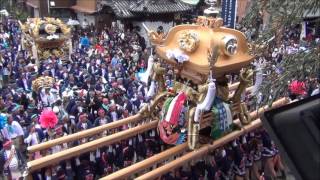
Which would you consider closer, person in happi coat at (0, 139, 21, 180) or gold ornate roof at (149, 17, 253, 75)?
gold ornate roof at (149, 17, 253, 75)

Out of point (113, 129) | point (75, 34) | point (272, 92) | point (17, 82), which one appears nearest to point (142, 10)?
point (75, 34)

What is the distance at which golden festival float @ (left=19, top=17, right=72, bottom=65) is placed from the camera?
16828 millimetres

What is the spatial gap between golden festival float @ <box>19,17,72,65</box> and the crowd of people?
0.42m

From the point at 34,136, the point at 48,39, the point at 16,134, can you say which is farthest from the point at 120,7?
the point at 34,136

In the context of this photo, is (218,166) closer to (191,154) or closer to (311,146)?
(191,154)

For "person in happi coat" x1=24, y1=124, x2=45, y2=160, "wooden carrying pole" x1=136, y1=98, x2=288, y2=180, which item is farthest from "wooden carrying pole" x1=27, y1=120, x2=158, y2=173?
"person in happi coat" x1=24, y1=124, x2=45, y2=160

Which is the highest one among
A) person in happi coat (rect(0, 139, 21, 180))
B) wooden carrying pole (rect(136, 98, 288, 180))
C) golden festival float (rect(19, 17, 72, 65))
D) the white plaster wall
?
the white plaster wall

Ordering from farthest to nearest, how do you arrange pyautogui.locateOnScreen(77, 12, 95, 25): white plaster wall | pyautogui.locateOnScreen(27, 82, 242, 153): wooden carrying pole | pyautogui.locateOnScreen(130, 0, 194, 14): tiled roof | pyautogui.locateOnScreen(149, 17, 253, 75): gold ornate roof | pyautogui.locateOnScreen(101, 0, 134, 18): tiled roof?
1. pyautogui.locateOnScreen(77, 12, 95, 25): white plaster wall
2. pyautogui.locateOnScreen(101, 0, 134, 18): tiled roof
3. pyautogui.locateOnScreen(130, 0, 194, 14): tiled roof
4. pyautogui.locateOnScreen(149, 17, 253, 75): gold ornate roof
5. pyautogui.locateOnScreen(27, 82, 242, 153): wooden carrying pole

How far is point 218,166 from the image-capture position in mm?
7941

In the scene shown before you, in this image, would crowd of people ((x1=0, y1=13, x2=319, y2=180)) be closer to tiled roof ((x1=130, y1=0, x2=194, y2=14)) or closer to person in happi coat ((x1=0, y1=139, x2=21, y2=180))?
person in happi coat ((x1=0, y1=139, x2=21, y2=180))

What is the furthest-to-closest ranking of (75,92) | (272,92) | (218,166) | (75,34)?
(75,34) < (75,92) < (218,166) < (272,92)

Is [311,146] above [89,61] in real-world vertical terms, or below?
above

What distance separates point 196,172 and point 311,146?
5784 mm

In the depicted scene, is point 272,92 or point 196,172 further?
point 196,172
